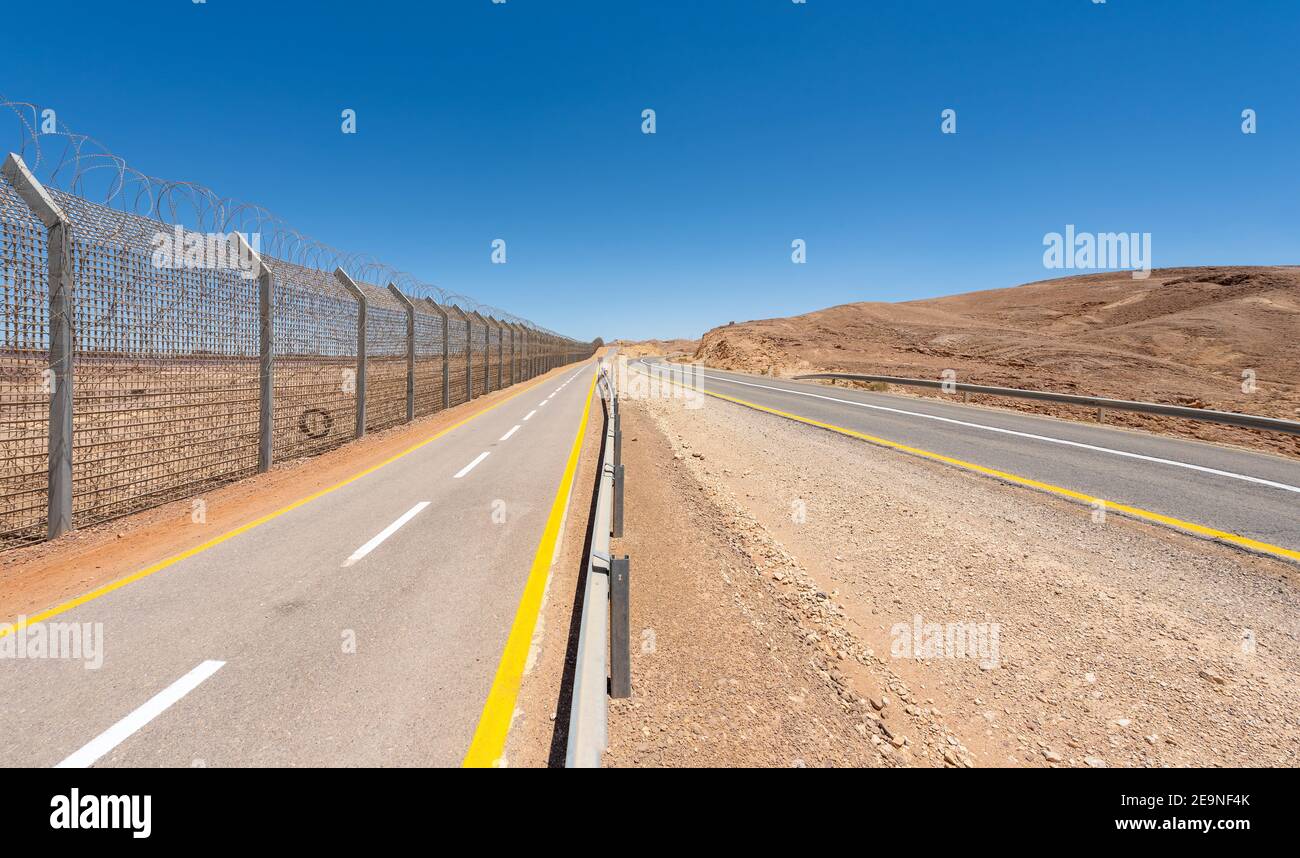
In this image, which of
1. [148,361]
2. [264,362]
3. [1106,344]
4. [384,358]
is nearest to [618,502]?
[148,361]

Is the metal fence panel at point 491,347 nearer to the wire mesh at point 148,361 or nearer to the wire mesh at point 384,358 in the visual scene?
the wire mesh at point 384,358

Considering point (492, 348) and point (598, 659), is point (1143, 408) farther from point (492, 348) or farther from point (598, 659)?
point (492, 348)

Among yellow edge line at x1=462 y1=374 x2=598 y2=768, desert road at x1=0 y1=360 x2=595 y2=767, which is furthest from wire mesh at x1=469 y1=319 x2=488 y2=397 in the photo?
yellow edge line at x1=462 y1=374 x2=598 y2=768

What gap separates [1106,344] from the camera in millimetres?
35500

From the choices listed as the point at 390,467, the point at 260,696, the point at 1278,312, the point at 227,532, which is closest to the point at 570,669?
the point at 260,696

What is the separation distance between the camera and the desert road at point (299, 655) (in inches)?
92.8

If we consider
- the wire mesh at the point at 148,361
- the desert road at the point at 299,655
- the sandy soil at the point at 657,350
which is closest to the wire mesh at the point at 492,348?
the wire mesh at the point at 148,361

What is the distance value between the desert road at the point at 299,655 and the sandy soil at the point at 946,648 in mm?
1078

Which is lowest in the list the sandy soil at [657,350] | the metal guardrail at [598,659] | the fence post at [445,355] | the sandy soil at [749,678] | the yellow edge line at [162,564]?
the sandy soil at [749,678]

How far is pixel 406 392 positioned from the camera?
1366 centimetres

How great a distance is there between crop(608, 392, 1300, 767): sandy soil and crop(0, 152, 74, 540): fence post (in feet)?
18.9

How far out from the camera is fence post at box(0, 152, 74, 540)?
4.79 meters

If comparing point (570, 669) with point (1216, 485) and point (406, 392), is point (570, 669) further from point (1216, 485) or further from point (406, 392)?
point (406, 392)
